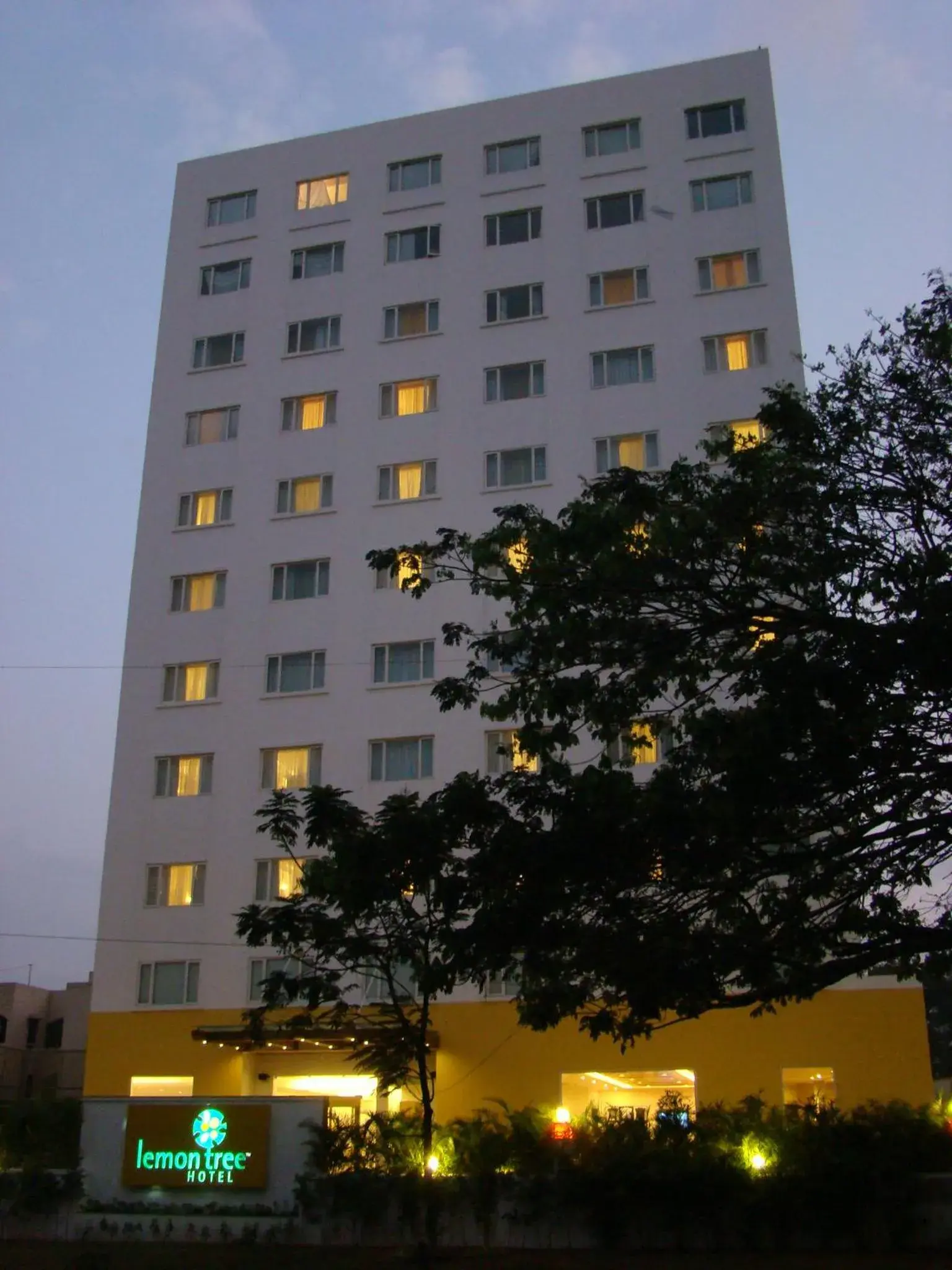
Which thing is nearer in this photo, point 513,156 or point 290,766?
point 290,766

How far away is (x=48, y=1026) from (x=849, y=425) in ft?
175

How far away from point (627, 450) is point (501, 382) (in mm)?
3969

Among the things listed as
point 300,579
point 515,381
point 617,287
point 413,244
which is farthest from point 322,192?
point 300,579

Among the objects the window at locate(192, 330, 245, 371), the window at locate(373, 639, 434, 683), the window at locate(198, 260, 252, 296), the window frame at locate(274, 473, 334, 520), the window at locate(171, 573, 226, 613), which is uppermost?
the window at locate(198, 260, 252, 296)

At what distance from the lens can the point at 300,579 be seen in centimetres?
3388

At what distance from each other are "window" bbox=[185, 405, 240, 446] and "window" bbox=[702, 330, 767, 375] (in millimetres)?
12773

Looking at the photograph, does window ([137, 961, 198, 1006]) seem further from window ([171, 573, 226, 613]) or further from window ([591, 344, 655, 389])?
window ([591, 344, 655, 389])

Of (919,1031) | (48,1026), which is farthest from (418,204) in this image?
(48,1026)

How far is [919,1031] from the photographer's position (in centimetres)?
2694

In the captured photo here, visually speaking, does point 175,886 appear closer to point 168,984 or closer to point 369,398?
point 168,984

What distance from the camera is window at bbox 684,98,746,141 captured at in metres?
35.8

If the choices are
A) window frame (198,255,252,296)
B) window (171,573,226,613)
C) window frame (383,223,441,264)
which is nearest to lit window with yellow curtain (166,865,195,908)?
window (171,573,226,613)

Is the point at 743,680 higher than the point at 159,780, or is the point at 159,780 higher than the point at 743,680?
the point at 159,780

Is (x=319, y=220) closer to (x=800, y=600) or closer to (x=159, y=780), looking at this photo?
(x=159, y=780)
